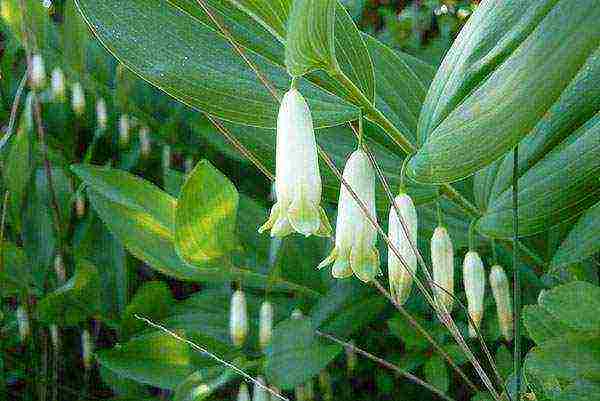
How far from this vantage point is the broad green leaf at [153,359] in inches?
31.8

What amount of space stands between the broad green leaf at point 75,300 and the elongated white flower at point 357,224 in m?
0.43

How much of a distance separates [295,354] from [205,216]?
0.15 meters

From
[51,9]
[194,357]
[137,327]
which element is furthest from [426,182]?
[51,9]

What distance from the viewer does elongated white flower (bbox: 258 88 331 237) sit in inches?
18.1

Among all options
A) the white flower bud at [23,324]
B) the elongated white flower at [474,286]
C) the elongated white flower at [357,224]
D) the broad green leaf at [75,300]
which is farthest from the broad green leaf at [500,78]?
the white flower bud at [23,324]

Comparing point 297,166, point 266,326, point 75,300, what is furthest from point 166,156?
point 297,166

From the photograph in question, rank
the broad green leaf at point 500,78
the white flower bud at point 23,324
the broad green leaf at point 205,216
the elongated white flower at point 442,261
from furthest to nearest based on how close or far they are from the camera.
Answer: the white flower bud at point 23,324, the broad green leaf at point 205,216, the elongated white flower at point 442,261, the broad green leaf at point 500,78

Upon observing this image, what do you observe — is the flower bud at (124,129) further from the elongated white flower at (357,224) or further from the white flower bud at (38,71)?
the elongated white flower at (357,224)

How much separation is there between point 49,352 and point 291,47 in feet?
2.39

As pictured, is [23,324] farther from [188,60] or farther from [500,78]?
[500,78]

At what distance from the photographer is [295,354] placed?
30.3 inches

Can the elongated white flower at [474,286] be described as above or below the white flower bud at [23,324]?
above

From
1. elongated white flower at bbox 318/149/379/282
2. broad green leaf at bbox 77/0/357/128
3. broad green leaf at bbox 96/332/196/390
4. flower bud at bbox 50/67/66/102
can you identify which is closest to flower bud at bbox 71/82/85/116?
flower bud at bbox 50/67/66/102

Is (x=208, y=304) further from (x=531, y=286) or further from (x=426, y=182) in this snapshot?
(x=426, y=182)
